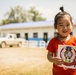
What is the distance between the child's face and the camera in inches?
124

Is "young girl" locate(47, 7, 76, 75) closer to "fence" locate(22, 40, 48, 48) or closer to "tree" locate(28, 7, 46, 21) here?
"fence" locate(22, 40, 48, 48)

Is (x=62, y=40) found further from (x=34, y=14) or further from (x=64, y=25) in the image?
(x=34, y=14)

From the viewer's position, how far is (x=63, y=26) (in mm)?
3148

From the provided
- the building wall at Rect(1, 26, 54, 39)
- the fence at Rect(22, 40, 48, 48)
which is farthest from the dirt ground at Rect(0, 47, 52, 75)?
the building wall at Rect(1, 26, 54, 39)

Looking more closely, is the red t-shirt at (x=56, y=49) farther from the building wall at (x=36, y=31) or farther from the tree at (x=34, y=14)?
the tree at (x=34, y=14)

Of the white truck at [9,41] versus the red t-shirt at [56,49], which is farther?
the white truck at [9,41]

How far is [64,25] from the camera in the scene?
3.16m

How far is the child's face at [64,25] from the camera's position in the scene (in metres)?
3.15

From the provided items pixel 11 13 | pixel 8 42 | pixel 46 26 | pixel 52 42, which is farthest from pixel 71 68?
pixel 11 13

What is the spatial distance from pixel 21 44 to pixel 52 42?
29932 mm

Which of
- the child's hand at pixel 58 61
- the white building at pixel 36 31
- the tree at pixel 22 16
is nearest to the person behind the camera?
the child's hand at pixel 58 61

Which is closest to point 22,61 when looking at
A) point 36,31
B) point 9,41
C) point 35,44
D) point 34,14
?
point 35,44

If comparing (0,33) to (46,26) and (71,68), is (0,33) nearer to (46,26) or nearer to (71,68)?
(46,26)

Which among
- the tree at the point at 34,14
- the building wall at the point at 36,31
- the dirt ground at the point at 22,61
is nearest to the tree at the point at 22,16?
the tree at the point at 34,14
